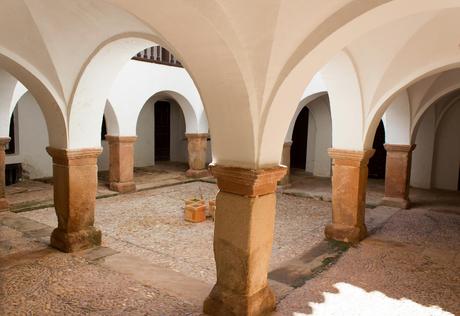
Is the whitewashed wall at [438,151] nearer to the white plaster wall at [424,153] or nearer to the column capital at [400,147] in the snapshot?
the white plaster wall at [424,153]

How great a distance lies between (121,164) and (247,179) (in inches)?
323

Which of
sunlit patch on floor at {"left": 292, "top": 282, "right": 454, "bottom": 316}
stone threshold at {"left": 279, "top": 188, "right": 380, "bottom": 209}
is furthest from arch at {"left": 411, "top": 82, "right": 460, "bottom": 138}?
sunlit patch on floor at {"left": 292, "top": 282, "right": 454, "bottom": 316}

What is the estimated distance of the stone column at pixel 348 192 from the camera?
247 inches

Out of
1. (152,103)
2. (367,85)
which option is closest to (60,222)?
(367,85)

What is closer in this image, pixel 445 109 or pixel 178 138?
pixel 445 109

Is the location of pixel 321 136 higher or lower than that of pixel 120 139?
higher

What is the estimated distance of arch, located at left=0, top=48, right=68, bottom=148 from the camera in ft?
16.3

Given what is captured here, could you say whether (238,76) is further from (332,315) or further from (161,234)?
(161,234)

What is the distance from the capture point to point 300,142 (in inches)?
674

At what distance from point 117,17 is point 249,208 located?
118 inches

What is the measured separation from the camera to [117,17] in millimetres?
4617

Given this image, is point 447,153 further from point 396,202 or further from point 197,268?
point 197,268

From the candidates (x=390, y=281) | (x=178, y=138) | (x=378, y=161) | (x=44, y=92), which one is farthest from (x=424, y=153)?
(x=44, y=92)

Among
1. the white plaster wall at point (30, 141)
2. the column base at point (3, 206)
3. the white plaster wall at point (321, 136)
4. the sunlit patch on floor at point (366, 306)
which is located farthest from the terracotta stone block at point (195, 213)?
the white plaster wall at point (321, 136)
